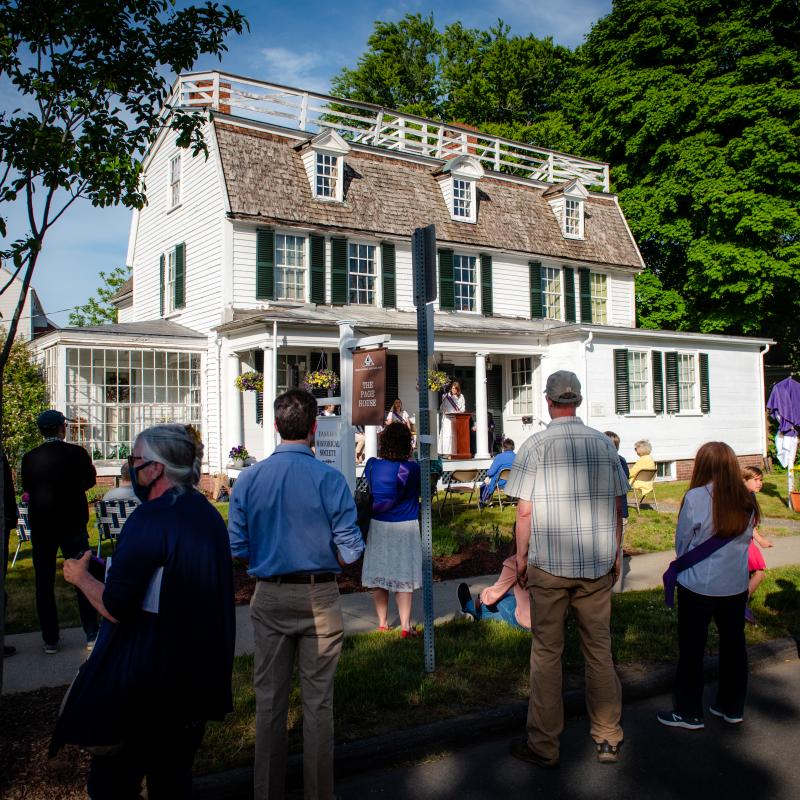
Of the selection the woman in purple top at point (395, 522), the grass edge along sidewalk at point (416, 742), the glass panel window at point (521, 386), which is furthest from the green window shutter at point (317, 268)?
the grass edge along sidewalk at point (416, 742)

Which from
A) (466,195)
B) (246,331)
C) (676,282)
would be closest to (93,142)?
(246,331)

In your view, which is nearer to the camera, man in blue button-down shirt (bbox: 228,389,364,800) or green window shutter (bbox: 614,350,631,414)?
man in blue button-down shirt (bbox: 228,389,364,800)

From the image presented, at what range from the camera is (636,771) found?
4309 millimetres

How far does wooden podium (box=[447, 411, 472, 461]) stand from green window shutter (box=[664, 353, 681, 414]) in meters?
6.44

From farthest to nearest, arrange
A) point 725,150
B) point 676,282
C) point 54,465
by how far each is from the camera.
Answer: point 676,282
point 725,150
point 54,465

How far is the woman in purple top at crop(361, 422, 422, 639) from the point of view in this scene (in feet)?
20.8

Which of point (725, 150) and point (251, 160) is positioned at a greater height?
point (725, 150)

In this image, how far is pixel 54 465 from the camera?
20.4 ft

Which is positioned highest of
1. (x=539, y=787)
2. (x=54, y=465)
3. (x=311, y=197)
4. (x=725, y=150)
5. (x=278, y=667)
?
(x=725, y=150)

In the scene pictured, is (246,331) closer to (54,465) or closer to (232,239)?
(232,239)

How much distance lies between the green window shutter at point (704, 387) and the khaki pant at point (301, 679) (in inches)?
797

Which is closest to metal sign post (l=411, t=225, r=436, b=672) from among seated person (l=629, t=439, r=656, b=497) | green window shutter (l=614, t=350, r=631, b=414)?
seated person (l=629, t=439, r=656, b=497)

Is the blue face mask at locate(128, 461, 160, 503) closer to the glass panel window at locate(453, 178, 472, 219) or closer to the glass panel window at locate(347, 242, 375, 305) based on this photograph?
the glass panel window at locate(347, 242, 375, 305)

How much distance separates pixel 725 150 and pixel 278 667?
82.3 feet
